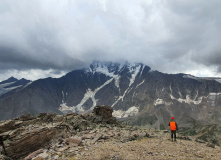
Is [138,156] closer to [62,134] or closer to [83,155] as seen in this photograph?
[83,155]

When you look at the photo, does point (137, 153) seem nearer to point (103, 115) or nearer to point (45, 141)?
point (45, 141)

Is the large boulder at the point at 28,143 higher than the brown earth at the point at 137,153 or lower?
lower

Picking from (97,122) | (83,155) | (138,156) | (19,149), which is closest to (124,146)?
(138,156)

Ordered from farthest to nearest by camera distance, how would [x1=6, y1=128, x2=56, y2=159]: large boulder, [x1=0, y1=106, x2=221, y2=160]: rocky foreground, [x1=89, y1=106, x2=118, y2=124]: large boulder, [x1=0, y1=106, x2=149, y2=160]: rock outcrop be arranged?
[x1=89, y1=106, x2=118, y2=124]: large boulder < [x1=6, y1=128, x2=56, y2=159]: large boulder < [x1=0, y1=106, x2=149, y2=160]: rock outcrop < [x1=0, y1=106, x2=221, y2=160]: rocky foreground

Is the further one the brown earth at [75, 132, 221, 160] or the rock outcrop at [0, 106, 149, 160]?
the rock outcrop at [0, 106, 149, 160]

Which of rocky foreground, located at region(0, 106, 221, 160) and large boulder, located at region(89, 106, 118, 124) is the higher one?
large boulder, located at region(89, 106, 118, 124)

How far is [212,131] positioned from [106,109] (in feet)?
673

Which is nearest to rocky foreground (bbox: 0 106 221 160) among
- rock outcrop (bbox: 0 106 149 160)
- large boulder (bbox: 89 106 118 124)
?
rock outcrop (bbox: 0 106 149 160)

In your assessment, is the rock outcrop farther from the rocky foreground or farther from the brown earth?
the brown earth

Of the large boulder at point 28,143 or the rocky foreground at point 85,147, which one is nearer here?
the rocky foreground at point 85,147

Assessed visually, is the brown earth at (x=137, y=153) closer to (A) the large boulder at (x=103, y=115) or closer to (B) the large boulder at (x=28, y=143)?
(B) the large boulder at (x=28, y=143)

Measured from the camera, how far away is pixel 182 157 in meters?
13.5

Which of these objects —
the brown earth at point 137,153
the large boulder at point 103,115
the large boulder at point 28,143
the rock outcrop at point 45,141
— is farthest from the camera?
the large boulder at point 103,115

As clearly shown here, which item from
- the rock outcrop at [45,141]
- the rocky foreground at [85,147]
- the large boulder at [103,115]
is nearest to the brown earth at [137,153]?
the rocky foreground at [85,147]
